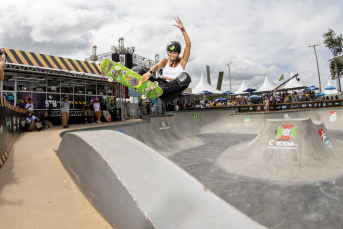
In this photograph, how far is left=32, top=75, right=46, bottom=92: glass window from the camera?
13.0m

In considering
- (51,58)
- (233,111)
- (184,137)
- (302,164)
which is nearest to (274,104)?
(233,111)

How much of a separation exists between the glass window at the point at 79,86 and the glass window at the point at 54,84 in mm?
1207

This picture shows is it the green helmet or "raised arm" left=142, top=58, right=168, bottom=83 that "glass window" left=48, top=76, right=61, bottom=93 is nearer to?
"raised arm" left=142, top=58, right=168, bottom=83

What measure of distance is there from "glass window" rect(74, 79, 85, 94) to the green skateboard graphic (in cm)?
1129

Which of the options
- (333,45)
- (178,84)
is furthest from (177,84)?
(333,45)

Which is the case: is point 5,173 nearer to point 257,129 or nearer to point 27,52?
point 27,52

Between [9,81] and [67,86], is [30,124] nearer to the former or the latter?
[9,81]

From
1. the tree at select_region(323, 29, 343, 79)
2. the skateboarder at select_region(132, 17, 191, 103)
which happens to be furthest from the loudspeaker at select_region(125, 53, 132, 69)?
the tree at select_region(323, 29, 343, 79)

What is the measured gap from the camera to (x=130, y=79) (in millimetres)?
5098

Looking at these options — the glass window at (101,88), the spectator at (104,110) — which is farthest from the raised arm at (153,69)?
the glass window at (101,88)

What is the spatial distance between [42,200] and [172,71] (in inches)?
147

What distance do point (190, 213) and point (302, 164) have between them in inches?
198

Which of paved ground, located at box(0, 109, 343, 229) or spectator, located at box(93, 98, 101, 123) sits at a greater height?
spectator, located at box(93, 98, 101, 123)

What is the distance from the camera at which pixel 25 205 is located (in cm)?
224
